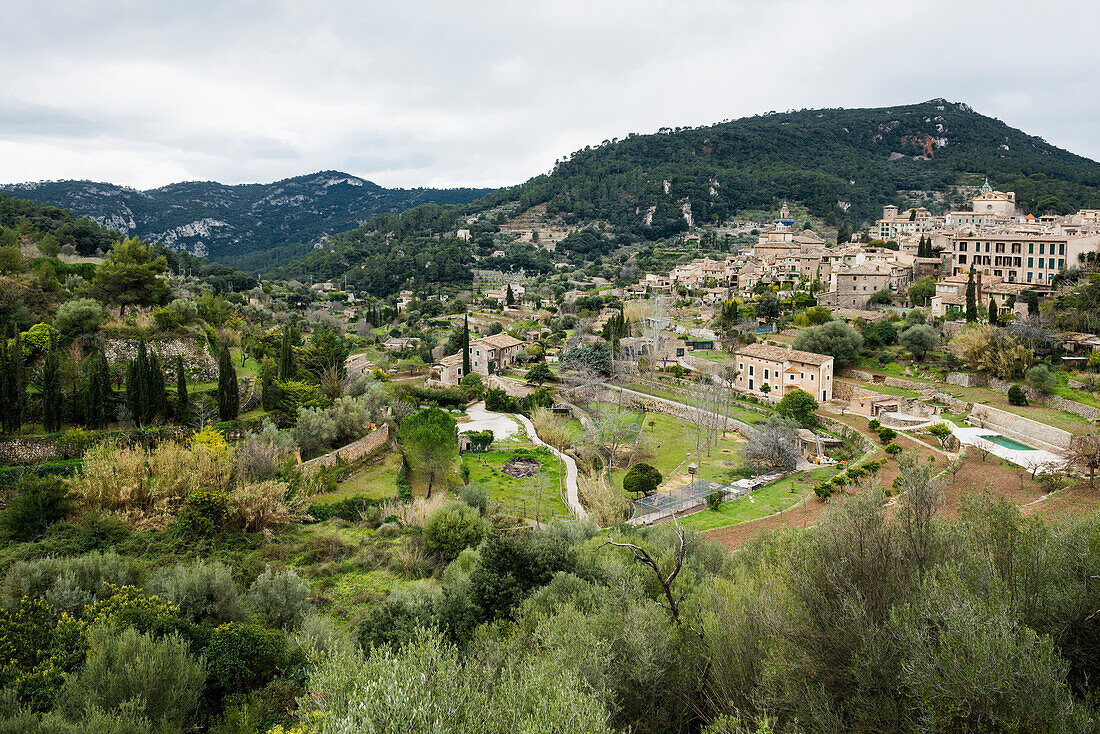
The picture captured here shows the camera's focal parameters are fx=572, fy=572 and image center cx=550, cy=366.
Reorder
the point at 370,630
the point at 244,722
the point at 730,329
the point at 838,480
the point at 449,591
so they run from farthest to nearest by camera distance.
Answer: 1. the point at 730,329
2. the point at 838,480
3. the point at 449,591
4. the point at 370,630
5. the point at 244,722

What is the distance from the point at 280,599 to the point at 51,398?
11.6m

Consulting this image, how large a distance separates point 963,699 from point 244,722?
25.0ft

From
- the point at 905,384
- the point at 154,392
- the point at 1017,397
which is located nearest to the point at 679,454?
the point at 905,384

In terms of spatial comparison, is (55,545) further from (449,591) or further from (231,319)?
(231,319)

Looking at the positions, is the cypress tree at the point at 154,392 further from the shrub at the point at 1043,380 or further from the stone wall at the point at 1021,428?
the shrub at the point at 1043,380

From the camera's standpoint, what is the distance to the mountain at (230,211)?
107 m

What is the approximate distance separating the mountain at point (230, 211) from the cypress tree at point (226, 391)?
3687 inches

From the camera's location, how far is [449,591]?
10.8m

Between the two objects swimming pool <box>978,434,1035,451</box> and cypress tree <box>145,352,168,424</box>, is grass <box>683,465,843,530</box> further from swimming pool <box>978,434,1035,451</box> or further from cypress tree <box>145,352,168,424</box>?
cypress tree <box>145,352,168,424</box>

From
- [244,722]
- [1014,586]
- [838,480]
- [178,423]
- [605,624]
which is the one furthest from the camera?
[838,480]

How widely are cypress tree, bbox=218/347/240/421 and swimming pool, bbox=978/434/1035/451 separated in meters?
29.2

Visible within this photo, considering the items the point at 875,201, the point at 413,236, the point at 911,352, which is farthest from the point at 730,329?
the point at 875,201

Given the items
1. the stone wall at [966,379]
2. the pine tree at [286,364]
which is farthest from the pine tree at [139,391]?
the stone wall at [966,379]

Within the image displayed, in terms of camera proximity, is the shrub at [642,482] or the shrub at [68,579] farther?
the shrub at [642,482]
